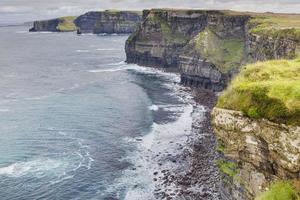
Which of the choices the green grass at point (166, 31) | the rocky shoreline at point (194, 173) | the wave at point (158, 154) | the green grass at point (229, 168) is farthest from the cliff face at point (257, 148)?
the green grass at point (166, 31)

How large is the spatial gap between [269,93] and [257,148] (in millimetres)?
4021

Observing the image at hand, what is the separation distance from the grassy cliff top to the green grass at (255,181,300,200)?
428 centimetres

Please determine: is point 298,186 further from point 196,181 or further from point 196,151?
point 196,151

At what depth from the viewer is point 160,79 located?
5758 inches

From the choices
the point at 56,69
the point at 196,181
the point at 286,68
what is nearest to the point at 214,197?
the point at 196,181

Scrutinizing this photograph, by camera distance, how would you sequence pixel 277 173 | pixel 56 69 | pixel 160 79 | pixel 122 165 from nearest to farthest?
pixel 277 173, pixel 122 165, pixel 160 79, pixel 56 69

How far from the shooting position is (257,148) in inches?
1233

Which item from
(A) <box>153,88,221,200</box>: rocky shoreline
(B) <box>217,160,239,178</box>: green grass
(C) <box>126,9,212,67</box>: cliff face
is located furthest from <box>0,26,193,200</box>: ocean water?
(B) <box>217,160,239,178</box>: green grass

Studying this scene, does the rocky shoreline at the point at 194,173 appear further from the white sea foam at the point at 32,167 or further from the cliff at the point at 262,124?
the cliff at the point at 262,124

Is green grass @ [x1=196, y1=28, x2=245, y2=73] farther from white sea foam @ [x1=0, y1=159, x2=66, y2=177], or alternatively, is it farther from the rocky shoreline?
white sea foam @ [x1=0, y1=159, x2=66, y2=177]

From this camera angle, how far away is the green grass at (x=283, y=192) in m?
28.3

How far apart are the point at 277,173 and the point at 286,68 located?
9250mm

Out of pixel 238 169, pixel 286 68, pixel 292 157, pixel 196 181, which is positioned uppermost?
pixel 286 68

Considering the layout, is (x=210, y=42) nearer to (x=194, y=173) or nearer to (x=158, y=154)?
(x=158, y=154)
